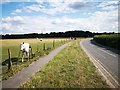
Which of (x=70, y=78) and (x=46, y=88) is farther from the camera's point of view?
(x=70, y=78)

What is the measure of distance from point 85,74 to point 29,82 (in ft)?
12.5

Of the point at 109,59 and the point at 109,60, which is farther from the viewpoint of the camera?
the point at 109,59

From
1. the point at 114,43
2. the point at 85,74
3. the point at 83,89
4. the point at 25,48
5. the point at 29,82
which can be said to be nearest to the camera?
the point at 83,89

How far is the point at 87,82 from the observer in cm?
1023

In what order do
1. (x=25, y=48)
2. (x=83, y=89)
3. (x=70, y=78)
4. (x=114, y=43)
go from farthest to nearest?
(x=114, y=43)
(x=25, y=48)
(x=70, y=78)
(x=83, y=89)

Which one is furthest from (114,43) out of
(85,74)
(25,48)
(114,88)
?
(114,88)

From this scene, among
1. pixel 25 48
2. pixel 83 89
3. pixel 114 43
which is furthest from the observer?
pixel 114 43

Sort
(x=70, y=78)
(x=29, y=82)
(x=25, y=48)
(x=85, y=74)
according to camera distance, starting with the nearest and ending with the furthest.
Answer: (x=29, y=82), (x=70, y=78), (x=85, y=74), (x=25, y=48)

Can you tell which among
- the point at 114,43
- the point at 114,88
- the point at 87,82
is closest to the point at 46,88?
the point at 87,82

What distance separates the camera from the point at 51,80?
1056cm

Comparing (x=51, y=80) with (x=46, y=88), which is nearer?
(x=46, y=88)

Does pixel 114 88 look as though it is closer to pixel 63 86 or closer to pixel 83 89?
pixel 83 89

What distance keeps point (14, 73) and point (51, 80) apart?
117 inches

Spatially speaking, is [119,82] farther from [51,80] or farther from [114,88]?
[51,80]
